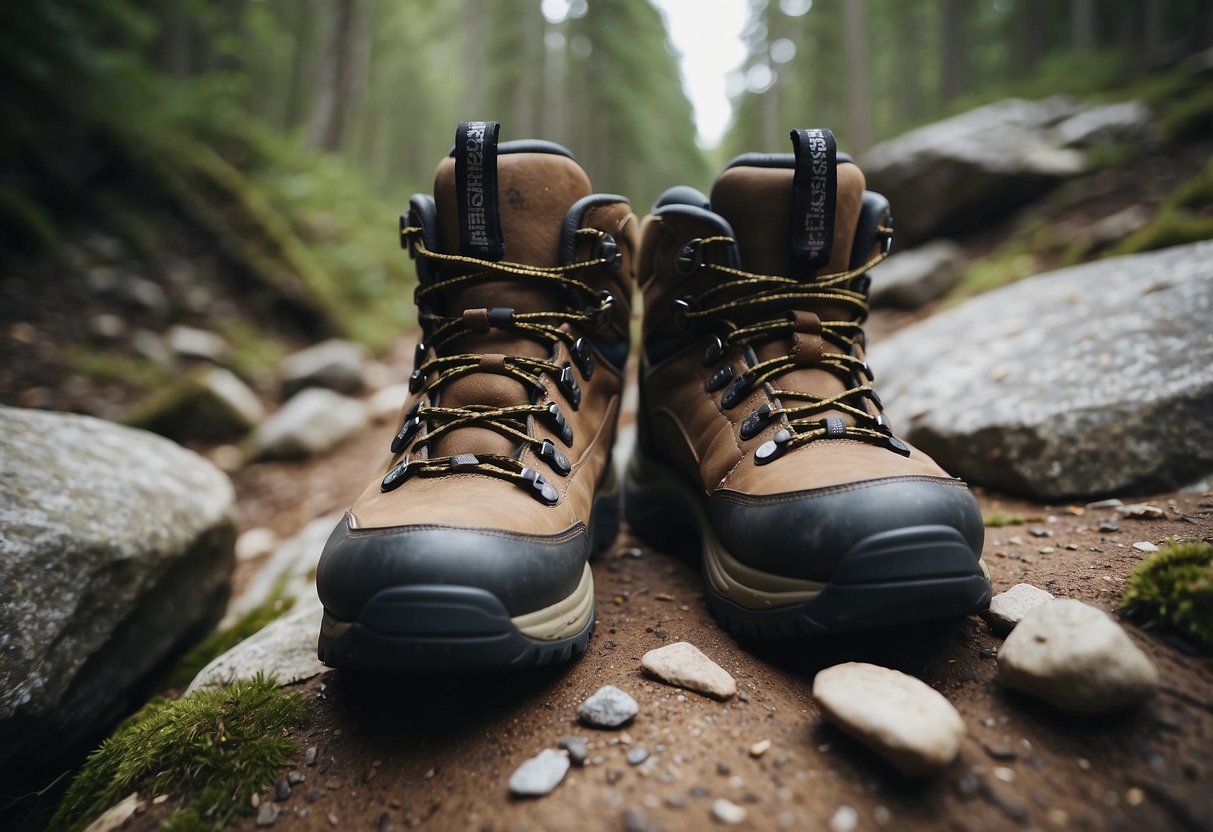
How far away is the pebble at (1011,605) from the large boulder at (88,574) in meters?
2.23

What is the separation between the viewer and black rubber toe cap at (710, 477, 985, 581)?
1.24 metres

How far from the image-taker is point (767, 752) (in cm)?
111

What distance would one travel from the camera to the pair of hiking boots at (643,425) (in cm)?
120

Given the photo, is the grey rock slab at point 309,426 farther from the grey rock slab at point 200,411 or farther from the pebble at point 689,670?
the pebble at point 689,670

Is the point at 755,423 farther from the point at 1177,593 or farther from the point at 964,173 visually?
the point at 964,173

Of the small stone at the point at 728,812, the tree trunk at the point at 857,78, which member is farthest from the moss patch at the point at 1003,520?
the tree trunk at the point at 857,78

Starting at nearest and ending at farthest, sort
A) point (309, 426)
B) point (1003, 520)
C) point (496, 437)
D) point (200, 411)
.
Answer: point (496, 437) < point (1003, 520) < point (200, 411) < point (309, 426)

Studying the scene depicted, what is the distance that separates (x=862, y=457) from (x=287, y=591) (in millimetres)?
2121

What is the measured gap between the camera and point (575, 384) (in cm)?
186

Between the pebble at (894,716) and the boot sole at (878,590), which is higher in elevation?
the boot sole at (878,590)

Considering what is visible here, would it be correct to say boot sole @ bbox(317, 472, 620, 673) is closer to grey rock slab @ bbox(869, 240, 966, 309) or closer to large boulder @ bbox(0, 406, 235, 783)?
large boulder @ bbox(0, 406, 235, 783)

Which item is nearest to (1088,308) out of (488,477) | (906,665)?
(906,665)

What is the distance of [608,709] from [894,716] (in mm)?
522

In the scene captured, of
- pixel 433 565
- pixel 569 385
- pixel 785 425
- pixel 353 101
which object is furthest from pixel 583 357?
pixel 353 101
